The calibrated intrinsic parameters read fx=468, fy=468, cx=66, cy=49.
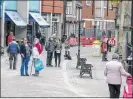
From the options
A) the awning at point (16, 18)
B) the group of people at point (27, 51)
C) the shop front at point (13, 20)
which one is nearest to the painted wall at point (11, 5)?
the shop front at point (13, 20)

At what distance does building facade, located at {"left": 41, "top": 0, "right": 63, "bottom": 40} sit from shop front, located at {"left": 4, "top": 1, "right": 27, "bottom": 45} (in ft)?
23.1

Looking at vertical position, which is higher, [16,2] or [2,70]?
[16,2]

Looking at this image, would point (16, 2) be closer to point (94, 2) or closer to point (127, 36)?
point (127, 36)

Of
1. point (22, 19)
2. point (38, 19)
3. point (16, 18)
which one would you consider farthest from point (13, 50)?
point (38, 19)

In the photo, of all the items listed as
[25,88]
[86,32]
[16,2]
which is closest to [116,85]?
[25,88]

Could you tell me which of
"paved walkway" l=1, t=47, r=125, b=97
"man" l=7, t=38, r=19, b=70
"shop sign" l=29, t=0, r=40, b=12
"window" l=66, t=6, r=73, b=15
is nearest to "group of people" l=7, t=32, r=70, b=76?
"man" l=7, t=38, r=19, b=70

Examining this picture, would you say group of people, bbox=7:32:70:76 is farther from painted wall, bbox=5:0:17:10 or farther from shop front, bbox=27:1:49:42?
shop front, bbox=27:1:49:42

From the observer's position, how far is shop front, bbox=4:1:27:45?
138 ft

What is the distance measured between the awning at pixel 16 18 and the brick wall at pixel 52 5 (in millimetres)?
8128

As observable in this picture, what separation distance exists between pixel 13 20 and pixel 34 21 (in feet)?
17.6

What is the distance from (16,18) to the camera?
42844 millimetres

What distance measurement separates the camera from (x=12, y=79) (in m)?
19.1

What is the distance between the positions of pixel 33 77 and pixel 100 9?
166ft

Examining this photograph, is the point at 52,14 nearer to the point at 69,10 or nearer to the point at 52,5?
the point at 52,5
